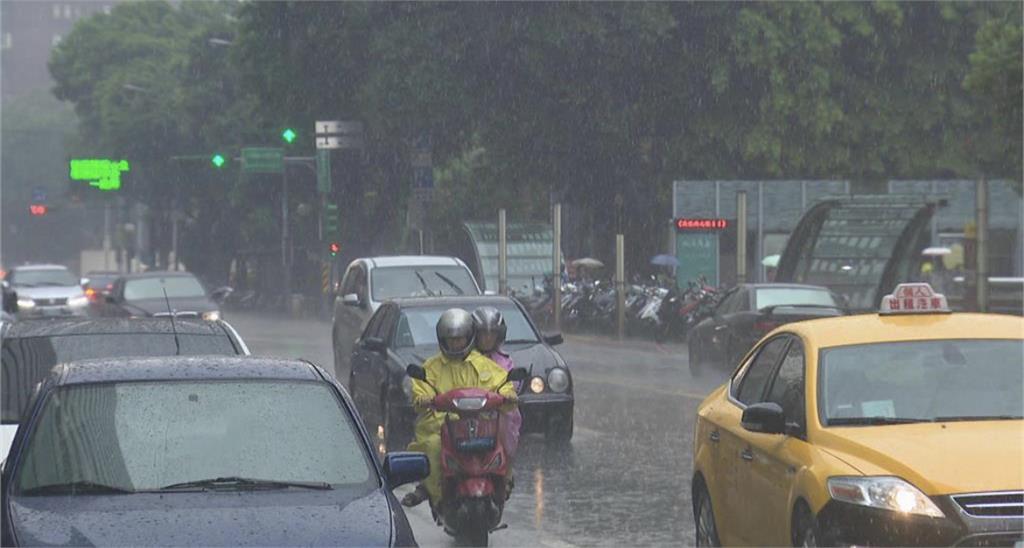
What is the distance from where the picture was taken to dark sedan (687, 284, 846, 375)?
24.2 meters

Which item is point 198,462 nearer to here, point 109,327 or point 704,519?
point 704,519

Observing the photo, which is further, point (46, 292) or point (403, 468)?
point (46, 292)

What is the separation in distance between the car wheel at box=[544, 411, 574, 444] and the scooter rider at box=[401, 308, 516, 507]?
19.9 ft

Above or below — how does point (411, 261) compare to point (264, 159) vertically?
below

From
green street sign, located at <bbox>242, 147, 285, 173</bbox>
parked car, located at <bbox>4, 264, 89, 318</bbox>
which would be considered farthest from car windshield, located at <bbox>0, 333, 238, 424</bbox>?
green street sign, located at <bbox>242, 147, 285, 173</bbox>

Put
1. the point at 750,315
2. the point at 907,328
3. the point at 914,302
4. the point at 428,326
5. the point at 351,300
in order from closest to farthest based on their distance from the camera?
the point at 907,328 → the point at 914,302 → the point at 428,326 → the point at 351,300 → the point at 750,315

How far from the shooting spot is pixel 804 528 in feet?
26.1

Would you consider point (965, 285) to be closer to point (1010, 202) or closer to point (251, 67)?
point (1010, 202)

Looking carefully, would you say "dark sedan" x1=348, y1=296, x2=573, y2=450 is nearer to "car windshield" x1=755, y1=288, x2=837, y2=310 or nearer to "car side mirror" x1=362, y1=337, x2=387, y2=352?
"car side mirror" x1=362, y1=337, x2=387, y2=352

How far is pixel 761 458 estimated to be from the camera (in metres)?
8.60

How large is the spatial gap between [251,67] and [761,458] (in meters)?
47.9

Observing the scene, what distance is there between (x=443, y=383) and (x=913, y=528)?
3.95 meters

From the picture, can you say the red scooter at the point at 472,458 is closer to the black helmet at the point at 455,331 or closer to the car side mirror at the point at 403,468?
the black helmet at the point at 455,331

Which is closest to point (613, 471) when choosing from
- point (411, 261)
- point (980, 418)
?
point (980, 418)
